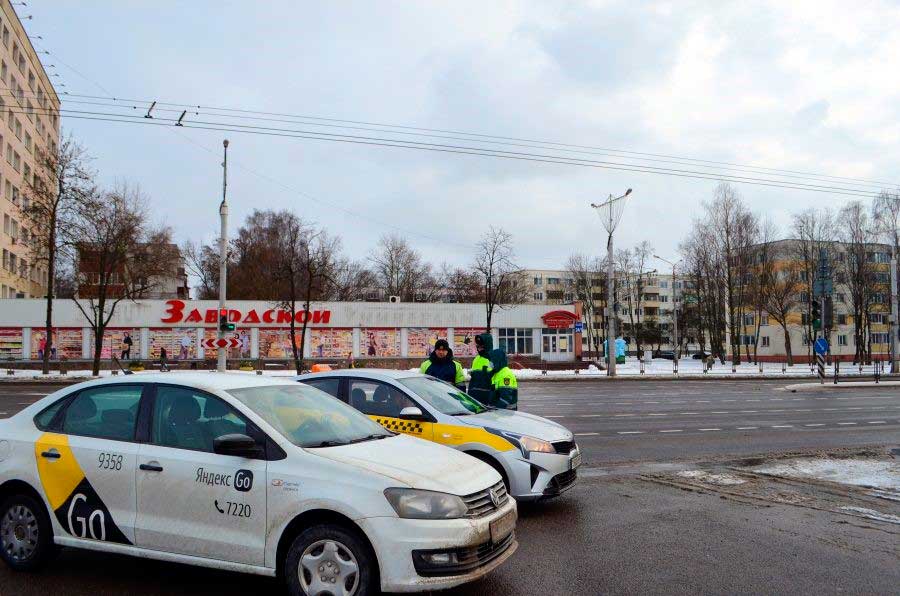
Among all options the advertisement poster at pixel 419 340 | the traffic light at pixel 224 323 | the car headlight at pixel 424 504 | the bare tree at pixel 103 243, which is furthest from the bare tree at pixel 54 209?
the car headlight at pixel 424 504

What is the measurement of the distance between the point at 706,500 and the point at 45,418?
6.75m

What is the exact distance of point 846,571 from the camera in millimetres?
5512

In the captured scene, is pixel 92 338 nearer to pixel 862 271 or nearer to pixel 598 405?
pixel 598 405

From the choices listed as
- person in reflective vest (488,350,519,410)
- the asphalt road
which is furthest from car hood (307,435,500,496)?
person in reflective vest (488,350,519,410)

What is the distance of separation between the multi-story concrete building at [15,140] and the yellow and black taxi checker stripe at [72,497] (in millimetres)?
56212

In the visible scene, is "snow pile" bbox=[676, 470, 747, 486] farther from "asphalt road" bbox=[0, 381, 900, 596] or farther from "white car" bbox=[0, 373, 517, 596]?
"white car" bbox=[0, 373, 517, 596]

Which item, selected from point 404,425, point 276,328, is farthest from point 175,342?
point 404,425

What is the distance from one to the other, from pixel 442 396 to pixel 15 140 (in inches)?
2642

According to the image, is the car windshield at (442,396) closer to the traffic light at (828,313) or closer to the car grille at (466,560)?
the car grille at (466,560)

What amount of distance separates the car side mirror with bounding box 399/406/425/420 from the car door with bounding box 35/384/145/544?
2.79m

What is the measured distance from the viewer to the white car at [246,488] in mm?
4312

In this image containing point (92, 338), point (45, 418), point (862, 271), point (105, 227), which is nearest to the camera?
point (45, 418)

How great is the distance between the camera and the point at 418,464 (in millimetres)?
4758

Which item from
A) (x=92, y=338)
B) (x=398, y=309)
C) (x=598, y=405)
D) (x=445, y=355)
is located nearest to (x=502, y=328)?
(x=398, y=309)
